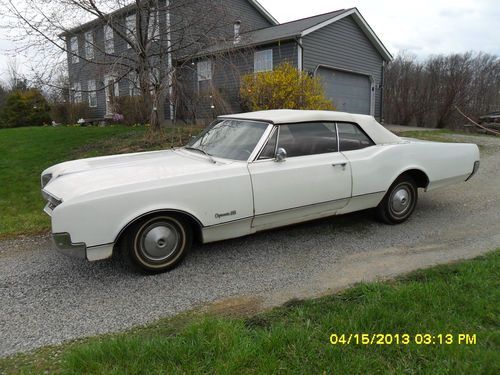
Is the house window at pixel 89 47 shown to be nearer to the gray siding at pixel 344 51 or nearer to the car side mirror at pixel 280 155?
the gray siding at pixel 344 51

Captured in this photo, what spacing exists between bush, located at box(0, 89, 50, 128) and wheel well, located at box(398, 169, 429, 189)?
73.5 ft

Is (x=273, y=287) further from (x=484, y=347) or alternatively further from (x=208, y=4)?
(x=208, y=4)

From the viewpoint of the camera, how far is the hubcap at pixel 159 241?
3.67 meters

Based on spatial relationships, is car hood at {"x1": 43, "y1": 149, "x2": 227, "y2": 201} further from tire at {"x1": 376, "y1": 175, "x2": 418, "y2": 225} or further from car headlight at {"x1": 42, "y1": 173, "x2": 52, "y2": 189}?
tire at {"x1": 376, "y1": 175, "x2": 418, "y2": 225}

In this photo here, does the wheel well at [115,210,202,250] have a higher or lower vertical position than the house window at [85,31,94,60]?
lower

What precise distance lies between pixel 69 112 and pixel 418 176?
19.1m

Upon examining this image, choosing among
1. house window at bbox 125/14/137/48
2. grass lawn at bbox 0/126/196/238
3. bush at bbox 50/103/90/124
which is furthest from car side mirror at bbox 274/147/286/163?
bush at bbox 50/103/90/124

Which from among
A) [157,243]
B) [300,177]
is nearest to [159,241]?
[157,243]

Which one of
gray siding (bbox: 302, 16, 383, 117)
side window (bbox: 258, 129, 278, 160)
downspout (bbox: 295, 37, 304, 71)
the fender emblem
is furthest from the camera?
gray siding (bbox: 302, 16, 383, 117)

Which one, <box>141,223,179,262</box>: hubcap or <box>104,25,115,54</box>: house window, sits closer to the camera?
<box>141,223,179,262</box>: hubcap

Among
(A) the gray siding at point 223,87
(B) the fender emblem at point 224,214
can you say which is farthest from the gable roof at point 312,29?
(B) the fender emblem at point 224,214

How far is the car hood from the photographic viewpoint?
357 centimetres

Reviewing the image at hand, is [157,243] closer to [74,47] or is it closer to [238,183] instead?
[238,183]

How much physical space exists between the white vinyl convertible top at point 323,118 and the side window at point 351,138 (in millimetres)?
61
